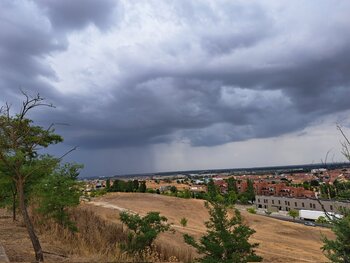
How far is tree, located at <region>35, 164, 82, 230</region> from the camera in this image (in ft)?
44.8

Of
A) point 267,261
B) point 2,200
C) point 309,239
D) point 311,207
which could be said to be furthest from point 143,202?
point 311,207

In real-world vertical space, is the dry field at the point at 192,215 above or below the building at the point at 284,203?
above

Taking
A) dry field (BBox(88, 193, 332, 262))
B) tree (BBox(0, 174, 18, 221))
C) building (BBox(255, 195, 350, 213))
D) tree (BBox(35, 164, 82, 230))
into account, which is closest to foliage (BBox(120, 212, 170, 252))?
tree (BBox(35, 164, 82, 230))

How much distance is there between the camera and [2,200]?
16.6 meters

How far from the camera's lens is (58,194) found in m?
13.8

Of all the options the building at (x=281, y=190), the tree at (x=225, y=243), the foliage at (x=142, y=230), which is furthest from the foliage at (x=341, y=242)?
the building at (x=281, y=190)

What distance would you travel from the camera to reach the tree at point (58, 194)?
1366 centimetres

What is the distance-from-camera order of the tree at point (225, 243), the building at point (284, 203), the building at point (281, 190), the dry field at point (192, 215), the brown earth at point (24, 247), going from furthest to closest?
1. the building at point (281, 190)
2. the building at point (284, 203)
3. the dry field at point (192, 215)
4. the tree at point (225, 243)
5. the brown earth at point (24, 247)

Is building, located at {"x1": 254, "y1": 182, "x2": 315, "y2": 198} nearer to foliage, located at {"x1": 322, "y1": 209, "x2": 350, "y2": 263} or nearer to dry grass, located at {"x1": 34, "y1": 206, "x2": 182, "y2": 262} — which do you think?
dry grass, located at {"x1": 34, "y1": 206, "x2": 182, "y2": 262}

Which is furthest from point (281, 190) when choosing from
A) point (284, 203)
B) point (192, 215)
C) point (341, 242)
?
point (341, 242)

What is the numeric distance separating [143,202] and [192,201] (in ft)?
29.0

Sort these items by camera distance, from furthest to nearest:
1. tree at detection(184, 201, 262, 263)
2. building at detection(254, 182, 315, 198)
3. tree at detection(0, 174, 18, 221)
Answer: building at detection(254, 182, 315, 198), tree at detection(0, 174, 18, 221), tree at detection(184, 201, 262, 263)


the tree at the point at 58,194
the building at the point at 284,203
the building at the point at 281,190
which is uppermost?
the tree at the point at 58,194

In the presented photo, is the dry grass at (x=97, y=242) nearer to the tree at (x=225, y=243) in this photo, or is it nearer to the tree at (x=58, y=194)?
the tree at (x=58, y=194)
